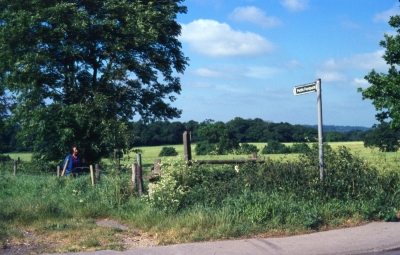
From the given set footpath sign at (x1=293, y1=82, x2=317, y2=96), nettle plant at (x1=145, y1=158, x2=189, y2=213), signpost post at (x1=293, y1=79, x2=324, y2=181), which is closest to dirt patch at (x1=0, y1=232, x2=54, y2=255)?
nettle plant at (x1=145, y1=158, x2=189, y2=213)

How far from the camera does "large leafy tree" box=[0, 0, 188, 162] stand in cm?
2578

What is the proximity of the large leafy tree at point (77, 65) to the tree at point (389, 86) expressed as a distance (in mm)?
11848

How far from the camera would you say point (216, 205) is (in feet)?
34.5

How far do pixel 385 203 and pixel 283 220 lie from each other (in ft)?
8.59

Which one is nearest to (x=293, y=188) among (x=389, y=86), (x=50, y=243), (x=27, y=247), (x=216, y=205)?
(x=216, y=205)

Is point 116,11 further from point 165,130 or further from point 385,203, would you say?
point 165,130

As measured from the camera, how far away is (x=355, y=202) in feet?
35.4

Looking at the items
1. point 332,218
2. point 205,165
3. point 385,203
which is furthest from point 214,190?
point 385,203

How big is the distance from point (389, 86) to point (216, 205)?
15.6m

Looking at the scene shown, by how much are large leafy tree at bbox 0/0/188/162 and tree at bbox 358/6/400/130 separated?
11.8 m

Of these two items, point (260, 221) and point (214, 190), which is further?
point (214, 190)

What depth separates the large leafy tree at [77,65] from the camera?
25.8 m

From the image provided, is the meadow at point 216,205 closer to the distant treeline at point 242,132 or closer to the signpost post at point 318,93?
the signpost post at point 318,93

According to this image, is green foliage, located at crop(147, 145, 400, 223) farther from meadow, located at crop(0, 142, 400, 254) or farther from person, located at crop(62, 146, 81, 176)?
person, located at crop(62, 146, 81, 176)
